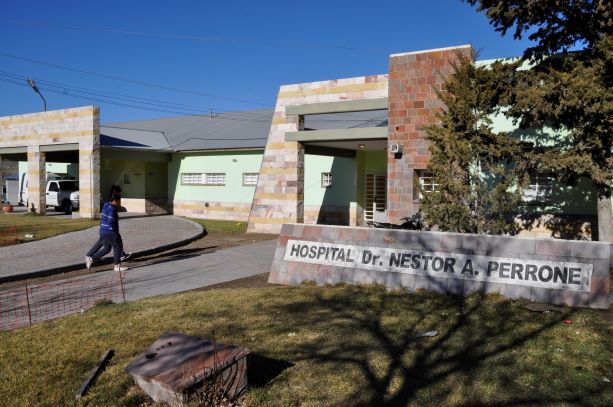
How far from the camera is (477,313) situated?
673 centimetres

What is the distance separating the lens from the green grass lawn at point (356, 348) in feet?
14.7

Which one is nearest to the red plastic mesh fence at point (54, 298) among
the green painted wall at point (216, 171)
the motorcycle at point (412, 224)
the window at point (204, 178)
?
the motorcycle at point (412, 224)

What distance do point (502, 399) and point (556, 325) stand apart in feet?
7.49

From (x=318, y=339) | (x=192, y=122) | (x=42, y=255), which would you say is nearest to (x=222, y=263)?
(x=42, y=255)

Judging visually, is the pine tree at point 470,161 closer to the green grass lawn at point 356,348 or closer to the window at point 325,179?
the green grass lawn at point 356,348

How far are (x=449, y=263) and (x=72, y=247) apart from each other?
11536mm

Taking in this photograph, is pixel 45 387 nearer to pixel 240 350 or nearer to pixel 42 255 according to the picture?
pixel 240 350

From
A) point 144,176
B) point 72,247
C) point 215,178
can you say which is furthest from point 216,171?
point 72,247

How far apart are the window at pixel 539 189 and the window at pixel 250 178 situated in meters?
15.1

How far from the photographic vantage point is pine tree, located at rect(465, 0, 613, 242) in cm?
1033

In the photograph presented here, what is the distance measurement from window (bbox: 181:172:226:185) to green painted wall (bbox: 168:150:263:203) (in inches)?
6.6

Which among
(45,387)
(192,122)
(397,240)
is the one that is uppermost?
(192,122)

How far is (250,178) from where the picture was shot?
87.0 ft

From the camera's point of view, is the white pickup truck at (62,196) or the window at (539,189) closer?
the window at (539,189)
